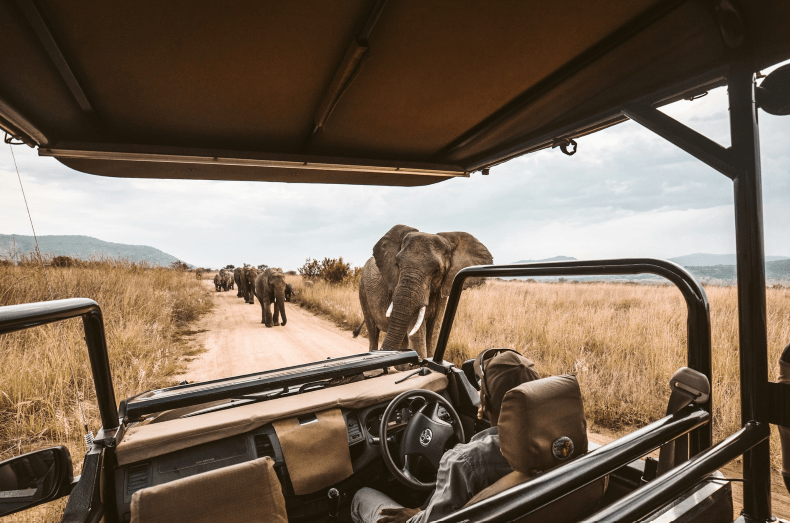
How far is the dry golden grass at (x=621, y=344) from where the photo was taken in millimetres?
4691

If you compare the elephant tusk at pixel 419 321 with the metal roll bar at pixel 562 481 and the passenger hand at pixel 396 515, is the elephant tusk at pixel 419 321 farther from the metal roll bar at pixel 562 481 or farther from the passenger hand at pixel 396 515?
the metal roll bar at pixel 562 481

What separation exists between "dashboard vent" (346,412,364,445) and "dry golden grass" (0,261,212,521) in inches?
59.0

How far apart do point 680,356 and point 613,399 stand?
1.42 meters

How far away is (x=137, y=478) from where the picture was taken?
195 cm

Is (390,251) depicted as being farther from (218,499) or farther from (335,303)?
(335,303)

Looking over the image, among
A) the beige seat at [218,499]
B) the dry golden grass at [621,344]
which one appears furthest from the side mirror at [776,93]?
the dry golden grass at [621,344]

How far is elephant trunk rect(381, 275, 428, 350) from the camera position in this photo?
6.23 m

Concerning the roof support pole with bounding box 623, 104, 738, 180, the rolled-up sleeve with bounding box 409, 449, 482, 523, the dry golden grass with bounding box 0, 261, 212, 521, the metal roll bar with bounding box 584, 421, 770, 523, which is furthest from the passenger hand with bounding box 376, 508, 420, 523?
the roof support pole with bounding box 623, 104, 738, 180

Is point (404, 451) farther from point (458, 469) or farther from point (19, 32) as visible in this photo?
point (19, 32)

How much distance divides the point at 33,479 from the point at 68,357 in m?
1.44

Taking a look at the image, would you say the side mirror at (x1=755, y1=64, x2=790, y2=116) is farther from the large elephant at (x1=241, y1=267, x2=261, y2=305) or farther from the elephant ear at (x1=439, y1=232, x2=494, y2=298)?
the large elephant at (x1=241, y1=267, x2=261, y2=305)

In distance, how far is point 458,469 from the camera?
61.7 inches

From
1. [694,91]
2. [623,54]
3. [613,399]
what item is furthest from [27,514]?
[613,399]

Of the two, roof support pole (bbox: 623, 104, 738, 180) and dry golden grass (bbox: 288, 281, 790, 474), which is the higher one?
roof support pole (bbox: 623, 104, 738, 180)
